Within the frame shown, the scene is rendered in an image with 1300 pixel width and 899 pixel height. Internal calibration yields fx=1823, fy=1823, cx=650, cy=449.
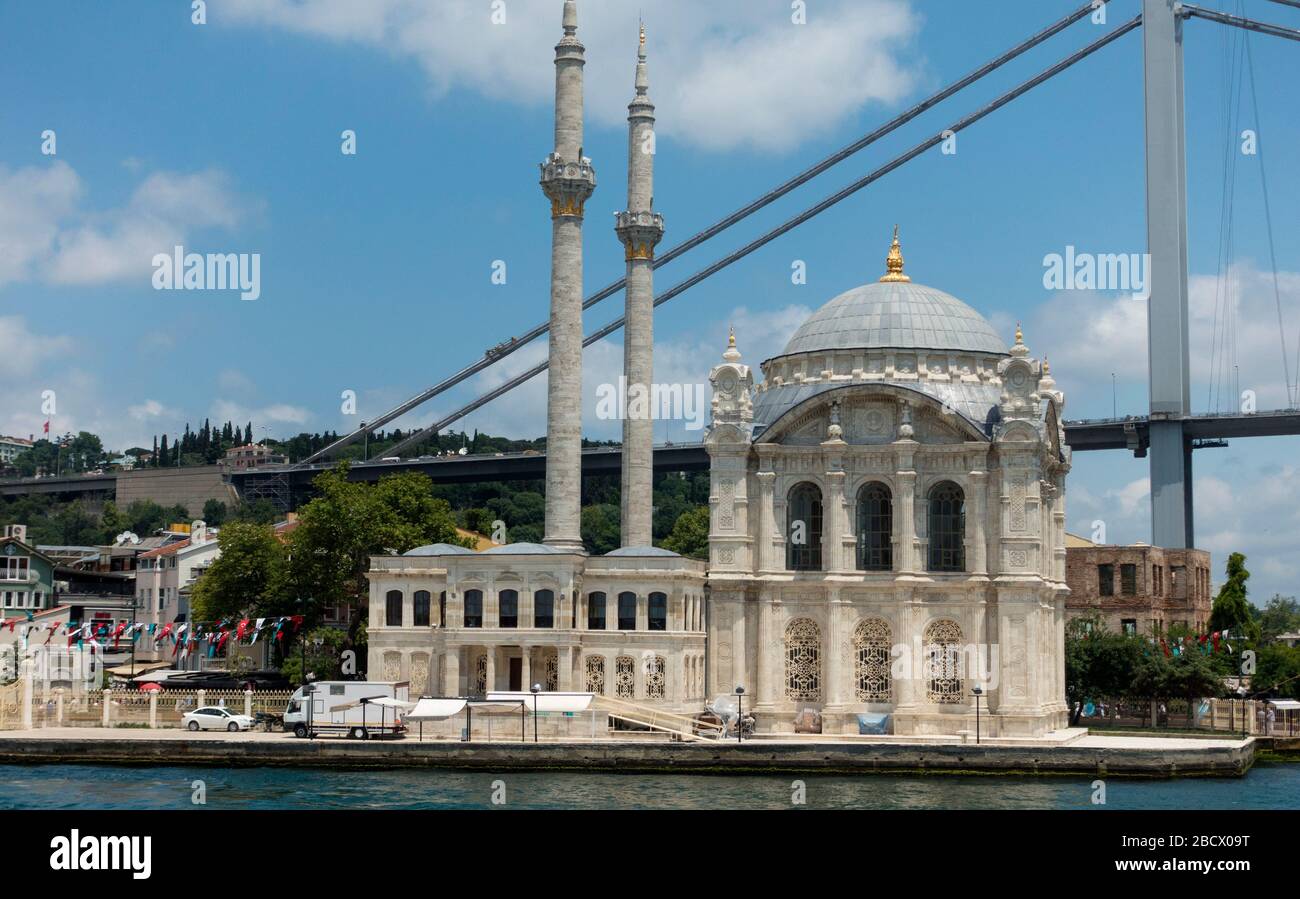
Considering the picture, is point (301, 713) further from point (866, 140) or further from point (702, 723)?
point (866, 140)

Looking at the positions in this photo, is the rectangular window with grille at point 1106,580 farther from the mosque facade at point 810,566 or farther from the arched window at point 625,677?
the arched window at point 625,677

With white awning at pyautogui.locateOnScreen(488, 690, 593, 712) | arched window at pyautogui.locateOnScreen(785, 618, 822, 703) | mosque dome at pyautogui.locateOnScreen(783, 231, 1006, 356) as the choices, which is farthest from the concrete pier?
mosque dome at pyautogui.locateOnScreen(783, 231, 1006, 356)

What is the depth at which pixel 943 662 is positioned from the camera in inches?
2089

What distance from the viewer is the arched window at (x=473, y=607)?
176 feet

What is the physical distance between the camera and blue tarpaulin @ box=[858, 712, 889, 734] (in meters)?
52.2

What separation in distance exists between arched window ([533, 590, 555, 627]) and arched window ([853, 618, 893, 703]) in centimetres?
894

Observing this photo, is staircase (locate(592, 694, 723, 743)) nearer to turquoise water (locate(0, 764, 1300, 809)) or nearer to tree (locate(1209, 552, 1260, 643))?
turquoise water (locate(0, 764, 1300, 809))

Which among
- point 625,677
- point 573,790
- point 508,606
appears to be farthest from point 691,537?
point 573,790

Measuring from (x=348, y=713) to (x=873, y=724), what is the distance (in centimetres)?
Answer: 1484

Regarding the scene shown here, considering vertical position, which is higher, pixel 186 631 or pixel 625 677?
pixel 186 631

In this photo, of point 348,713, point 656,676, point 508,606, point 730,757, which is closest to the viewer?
point 730,757

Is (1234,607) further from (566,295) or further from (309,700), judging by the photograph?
(309,700)

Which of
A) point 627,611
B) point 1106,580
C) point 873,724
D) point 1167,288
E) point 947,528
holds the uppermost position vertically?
point 1167,288
